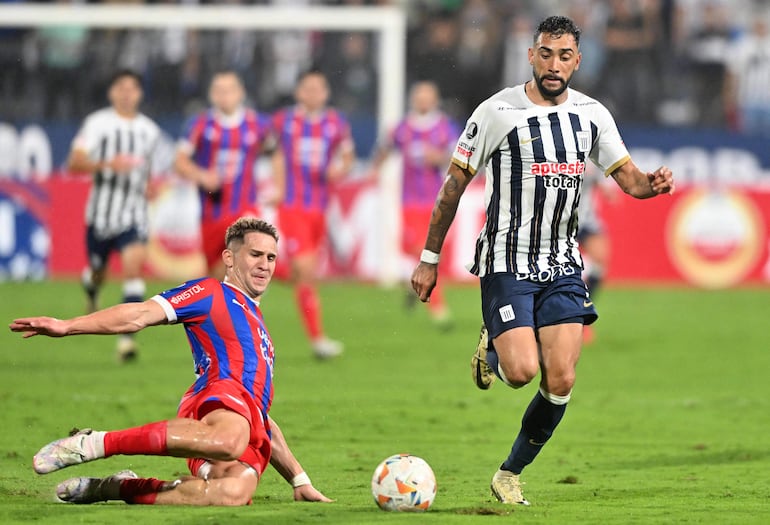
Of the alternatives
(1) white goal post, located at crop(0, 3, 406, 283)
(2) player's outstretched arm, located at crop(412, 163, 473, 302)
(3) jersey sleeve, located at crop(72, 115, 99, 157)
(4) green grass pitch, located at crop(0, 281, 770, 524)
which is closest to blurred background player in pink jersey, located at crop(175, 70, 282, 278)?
(3) jersey sleeve, located at crop(72, 115, 99, 157)

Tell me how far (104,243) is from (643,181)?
6930mm

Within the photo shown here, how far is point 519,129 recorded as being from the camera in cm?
640

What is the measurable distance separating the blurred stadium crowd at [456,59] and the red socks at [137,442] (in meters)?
12.8

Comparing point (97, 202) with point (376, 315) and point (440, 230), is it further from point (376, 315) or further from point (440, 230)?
point (440, 230)

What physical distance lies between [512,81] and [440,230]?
1361 cm

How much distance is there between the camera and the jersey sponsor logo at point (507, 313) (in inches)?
250

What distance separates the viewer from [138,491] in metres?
5.82

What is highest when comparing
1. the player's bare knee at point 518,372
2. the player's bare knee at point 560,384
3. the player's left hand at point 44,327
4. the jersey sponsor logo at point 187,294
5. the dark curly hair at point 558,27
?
the dark curly hair at point 558,27

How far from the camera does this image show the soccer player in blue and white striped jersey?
6.31 metres

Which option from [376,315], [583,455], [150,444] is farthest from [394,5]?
[150,444]

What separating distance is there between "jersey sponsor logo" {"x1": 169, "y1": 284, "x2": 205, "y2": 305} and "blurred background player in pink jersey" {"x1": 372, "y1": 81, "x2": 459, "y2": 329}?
9503 mm

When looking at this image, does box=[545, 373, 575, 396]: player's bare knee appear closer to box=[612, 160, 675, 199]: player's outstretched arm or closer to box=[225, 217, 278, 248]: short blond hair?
Result: box=[612, 160, 675, 199]: player's outstretched arm

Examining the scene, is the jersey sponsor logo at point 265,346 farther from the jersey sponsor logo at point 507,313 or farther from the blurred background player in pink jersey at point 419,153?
the blurred background player in pink jersey at point 419,153

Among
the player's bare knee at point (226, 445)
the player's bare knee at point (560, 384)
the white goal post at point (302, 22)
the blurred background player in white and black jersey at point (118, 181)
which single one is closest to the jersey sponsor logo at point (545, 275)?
A: the player's bare knee at point (560, 384)
